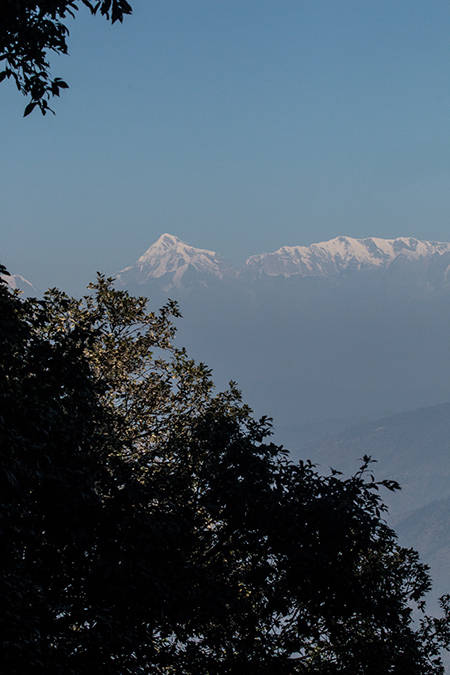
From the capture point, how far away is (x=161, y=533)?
1058 centimetres

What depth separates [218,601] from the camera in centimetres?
1158

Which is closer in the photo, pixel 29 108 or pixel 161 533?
pixel 29 108

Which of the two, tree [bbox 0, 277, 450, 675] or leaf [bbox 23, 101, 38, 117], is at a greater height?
leaf [bbox 23, 101, 38, 117]

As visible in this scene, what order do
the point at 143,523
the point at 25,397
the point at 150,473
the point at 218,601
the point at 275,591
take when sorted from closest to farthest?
the point at 25,397, the point at 143,523, the point at 218,601, the point at 150,473, the point at 275,591

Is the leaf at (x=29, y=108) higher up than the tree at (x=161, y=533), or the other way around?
the leaf at (x=29, y=108)

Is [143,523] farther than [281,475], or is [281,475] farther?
[281,475]

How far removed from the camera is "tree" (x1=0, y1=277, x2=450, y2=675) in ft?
28.3

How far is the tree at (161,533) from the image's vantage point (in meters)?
8.63

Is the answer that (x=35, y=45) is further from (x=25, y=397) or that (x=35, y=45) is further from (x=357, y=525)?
(x=357, y=525)

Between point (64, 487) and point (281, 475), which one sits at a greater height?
point (281, 475)

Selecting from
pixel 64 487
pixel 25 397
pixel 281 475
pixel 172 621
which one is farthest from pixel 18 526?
pixel 281 475

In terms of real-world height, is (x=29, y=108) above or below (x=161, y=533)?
above

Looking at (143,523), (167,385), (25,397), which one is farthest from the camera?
(167,385)

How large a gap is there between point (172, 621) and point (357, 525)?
15.3 feet
